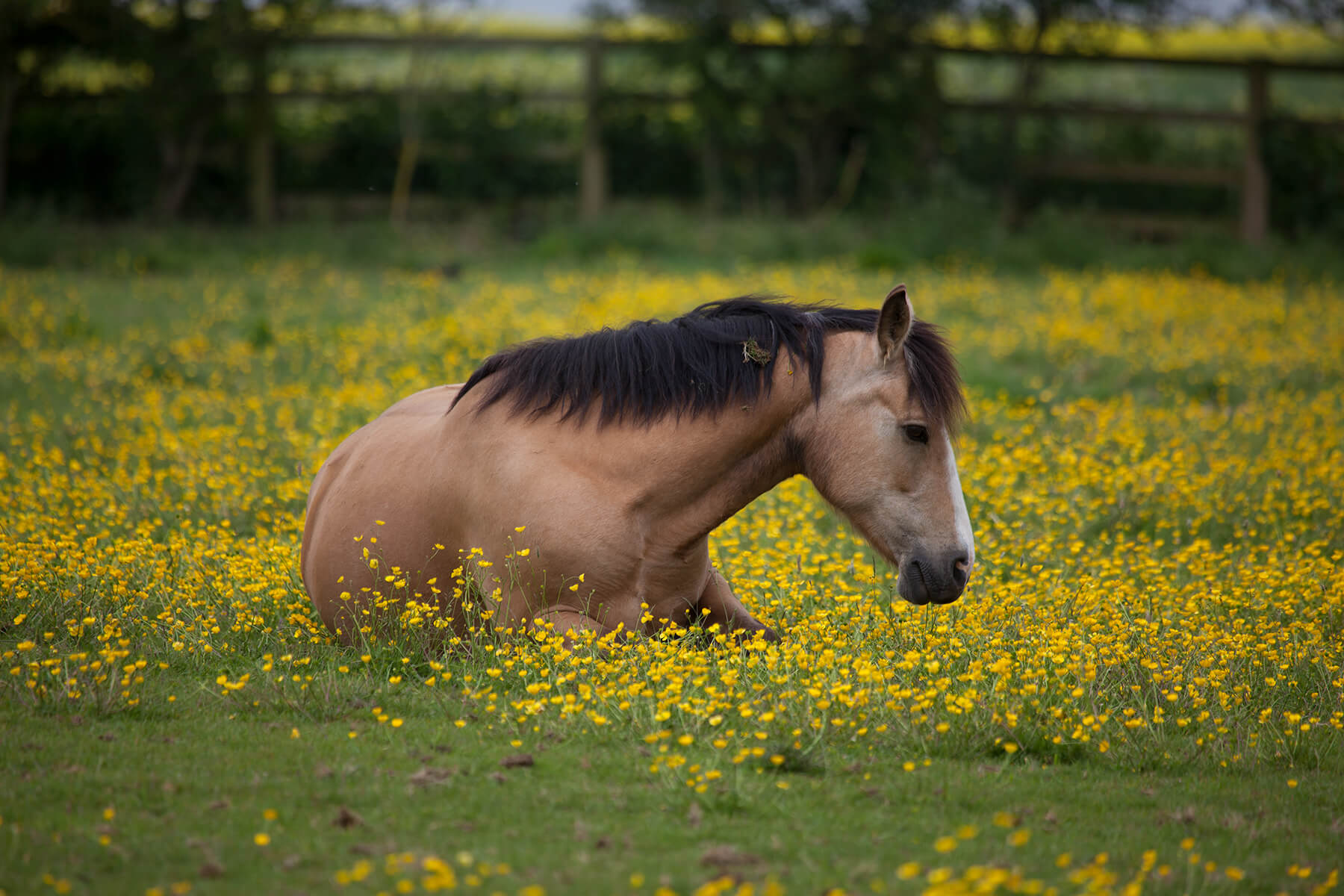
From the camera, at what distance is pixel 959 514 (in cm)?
472

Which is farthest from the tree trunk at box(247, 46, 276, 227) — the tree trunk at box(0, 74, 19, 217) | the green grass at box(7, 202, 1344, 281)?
the tree trunk at box(0, 74, 19, 217)

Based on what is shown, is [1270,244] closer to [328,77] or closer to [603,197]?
[603,197]

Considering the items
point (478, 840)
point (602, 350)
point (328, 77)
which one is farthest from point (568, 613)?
point (328, 77)

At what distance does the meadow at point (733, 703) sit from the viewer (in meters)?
3.41

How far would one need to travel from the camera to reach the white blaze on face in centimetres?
468

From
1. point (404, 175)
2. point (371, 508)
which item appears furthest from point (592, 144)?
point (371, 508)

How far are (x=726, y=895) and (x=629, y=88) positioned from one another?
64.2 ft

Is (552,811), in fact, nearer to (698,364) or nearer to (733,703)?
(733,703)

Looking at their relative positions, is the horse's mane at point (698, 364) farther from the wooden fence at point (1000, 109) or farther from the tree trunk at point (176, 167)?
the tree trunk at point (176, 167)

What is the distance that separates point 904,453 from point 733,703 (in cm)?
114

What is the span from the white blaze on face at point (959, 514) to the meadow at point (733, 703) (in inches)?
18.1

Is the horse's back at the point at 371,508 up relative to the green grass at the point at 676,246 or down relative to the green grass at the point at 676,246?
down

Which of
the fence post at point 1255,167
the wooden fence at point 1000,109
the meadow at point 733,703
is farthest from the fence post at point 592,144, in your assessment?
the meadow at point 733,703

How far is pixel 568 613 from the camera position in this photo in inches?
190
